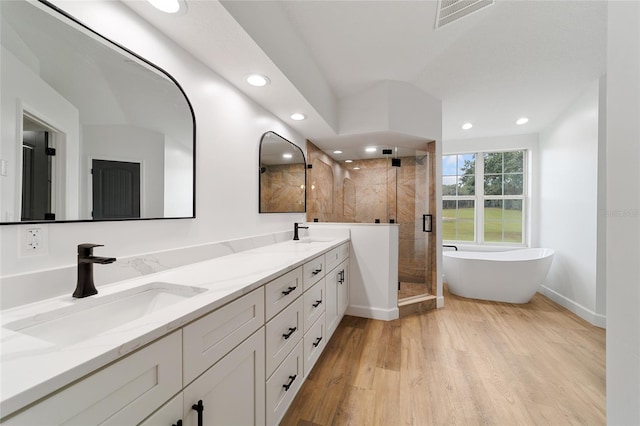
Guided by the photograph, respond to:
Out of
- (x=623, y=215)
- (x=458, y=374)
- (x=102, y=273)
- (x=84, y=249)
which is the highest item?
(x=623, y=215)

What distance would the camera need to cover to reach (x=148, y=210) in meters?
1.19

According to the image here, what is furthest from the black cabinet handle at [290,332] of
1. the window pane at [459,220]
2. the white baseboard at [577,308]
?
the window pane at [459,220]

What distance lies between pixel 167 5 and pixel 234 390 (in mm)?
1608

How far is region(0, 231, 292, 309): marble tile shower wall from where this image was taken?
78 cm

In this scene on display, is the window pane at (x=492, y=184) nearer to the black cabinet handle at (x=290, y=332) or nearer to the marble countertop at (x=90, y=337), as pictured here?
the black cabinet handle at (x=290, y=332)

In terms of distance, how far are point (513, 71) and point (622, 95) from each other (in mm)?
2273

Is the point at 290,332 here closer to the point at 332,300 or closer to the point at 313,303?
the point at 313,303

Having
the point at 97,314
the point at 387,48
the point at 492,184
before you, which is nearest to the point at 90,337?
the point at 97,314

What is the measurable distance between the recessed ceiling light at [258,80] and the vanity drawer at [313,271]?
1272 mm

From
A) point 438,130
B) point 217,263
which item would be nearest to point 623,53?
point 217,263

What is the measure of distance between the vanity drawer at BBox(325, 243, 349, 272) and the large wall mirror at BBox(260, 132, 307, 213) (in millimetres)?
657

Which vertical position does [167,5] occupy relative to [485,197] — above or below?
above

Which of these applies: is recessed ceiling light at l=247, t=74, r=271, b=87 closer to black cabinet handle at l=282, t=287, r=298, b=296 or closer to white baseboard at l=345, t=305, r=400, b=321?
black cabinet handle at l=282, t=287, r=298, b=296

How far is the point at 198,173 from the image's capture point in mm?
1495
